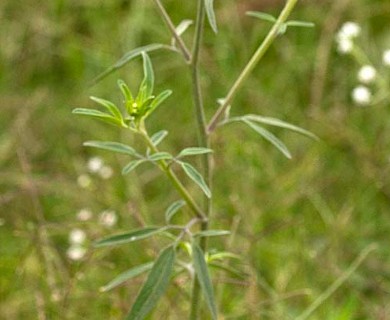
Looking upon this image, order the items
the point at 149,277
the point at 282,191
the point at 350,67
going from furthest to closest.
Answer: the point at 350,67 < the point at 282,191 < the point at 149,277

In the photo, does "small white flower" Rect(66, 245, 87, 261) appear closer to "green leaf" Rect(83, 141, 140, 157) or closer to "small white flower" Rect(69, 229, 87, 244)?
"small white flower" Rect(69, 229, 87, 244)

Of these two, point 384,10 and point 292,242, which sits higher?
point 384,10

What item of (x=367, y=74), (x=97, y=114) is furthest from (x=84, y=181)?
(x=97, y=114)

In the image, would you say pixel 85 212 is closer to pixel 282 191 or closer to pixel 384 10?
pixel 282 191

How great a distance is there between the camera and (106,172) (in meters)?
2.21

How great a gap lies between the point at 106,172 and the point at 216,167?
260 millimetres

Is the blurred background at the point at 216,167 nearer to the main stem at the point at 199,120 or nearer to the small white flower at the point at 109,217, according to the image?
the small white flower at the point at 109,217

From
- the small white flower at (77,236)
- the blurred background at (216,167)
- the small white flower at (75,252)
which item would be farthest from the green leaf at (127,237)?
the small white flower at (77,236)

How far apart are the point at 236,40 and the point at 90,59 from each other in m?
0.40

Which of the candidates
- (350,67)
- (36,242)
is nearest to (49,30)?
(350,67)

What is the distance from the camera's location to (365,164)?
219 cm

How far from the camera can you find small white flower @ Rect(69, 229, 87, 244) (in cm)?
196

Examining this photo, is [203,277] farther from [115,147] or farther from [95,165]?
[95,165]

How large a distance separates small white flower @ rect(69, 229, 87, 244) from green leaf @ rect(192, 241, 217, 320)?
35.2 inches
